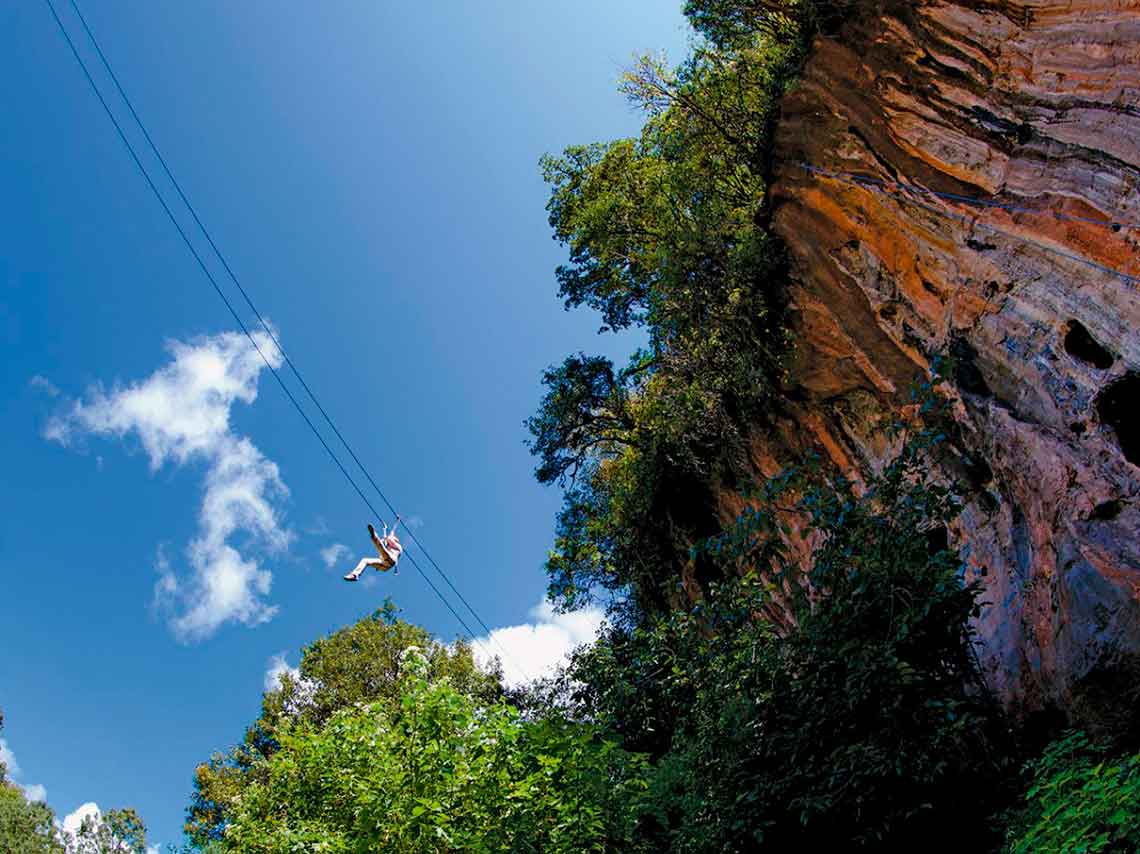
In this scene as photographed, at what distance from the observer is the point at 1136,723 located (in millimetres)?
5594

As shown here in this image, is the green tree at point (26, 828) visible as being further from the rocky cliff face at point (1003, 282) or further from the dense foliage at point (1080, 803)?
the dense foliage at point (1080, 803)

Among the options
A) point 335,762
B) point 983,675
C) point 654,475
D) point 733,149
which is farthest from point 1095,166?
point 335,762

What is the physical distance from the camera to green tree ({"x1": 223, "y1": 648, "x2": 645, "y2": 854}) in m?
7.61

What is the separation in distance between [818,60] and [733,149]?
3.11 m

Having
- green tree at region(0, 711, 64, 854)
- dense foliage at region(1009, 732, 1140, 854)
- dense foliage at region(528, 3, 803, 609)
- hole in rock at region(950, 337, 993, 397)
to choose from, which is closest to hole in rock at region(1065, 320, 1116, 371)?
hole in rock at region(950, 337, 993, 397)

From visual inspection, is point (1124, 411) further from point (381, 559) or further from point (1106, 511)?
point (381, 559)

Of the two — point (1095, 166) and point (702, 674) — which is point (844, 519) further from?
point (1095, 166)

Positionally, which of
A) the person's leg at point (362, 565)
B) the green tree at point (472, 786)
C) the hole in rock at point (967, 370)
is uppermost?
the person's leg at point (362, 565)

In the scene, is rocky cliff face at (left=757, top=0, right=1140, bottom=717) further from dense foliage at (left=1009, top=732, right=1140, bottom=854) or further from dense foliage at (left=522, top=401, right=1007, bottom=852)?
dense foliage at (left=522, top=401, right=1007, bottom=852)

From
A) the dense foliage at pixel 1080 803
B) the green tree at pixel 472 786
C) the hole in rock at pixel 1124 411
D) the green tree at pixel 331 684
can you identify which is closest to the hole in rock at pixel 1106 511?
the hole in rock at pixel 1124 411

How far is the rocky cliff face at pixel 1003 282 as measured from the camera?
21.7ft

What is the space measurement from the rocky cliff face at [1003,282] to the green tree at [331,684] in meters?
18.5

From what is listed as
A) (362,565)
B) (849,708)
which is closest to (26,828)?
(362,565)

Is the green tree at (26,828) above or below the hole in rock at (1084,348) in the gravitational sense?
above
